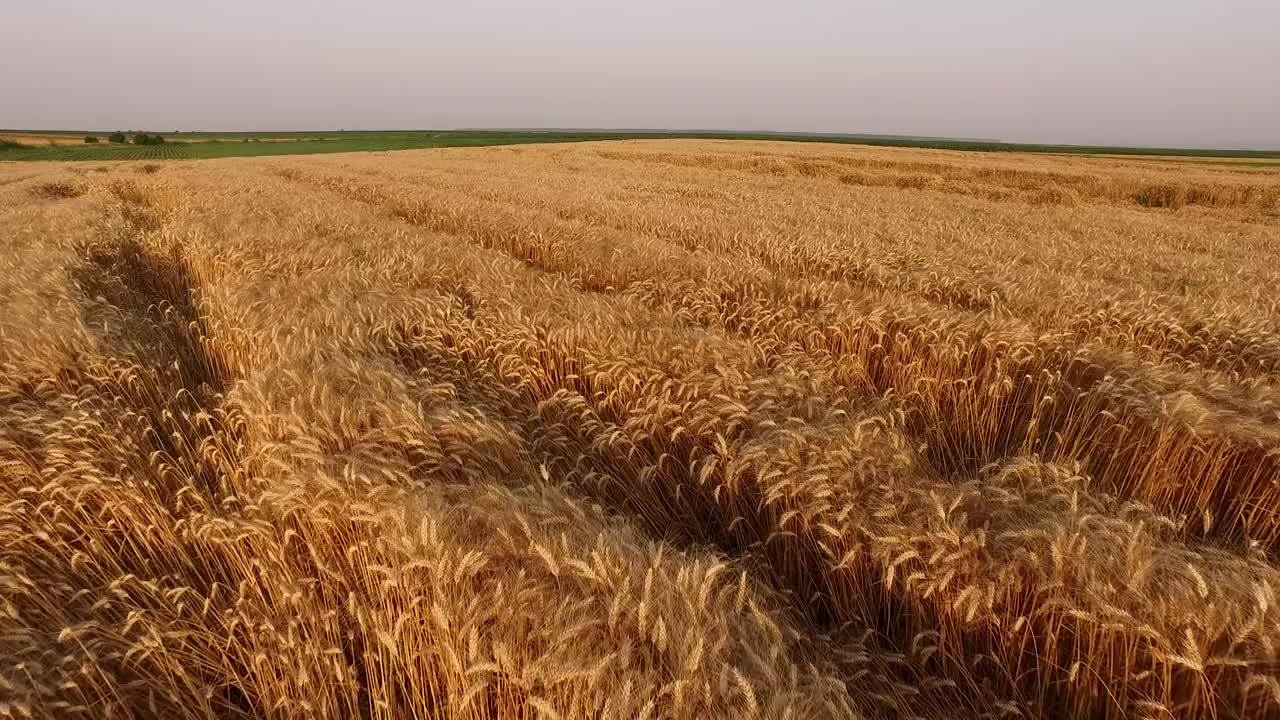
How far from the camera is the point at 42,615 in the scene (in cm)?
221

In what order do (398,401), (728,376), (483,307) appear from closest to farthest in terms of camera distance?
1. (398,401)
2. (728,376)
3. (483,307)

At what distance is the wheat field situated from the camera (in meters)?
1.81

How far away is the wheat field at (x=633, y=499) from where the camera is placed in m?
1.81

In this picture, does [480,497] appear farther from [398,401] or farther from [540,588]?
[398,401]

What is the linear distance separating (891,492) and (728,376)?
1.22 meters

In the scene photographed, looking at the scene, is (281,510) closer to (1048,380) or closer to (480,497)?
(480,497)

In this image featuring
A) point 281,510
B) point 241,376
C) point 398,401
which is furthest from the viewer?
point 241,376

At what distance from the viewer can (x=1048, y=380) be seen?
3.87 meters

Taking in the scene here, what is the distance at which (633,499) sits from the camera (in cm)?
329

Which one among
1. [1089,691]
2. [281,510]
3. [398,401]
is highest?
[398,401]

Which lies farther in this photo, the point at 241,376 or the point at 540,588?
the point at 241,376

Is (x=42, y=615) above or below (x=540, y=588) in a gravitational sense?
below

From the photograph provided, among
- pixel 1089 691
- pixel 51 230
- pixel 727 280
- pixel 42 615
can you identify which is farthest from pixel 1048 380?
pixel 51 230

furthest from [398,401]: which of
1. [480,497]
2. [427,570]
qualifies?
[427,570]
